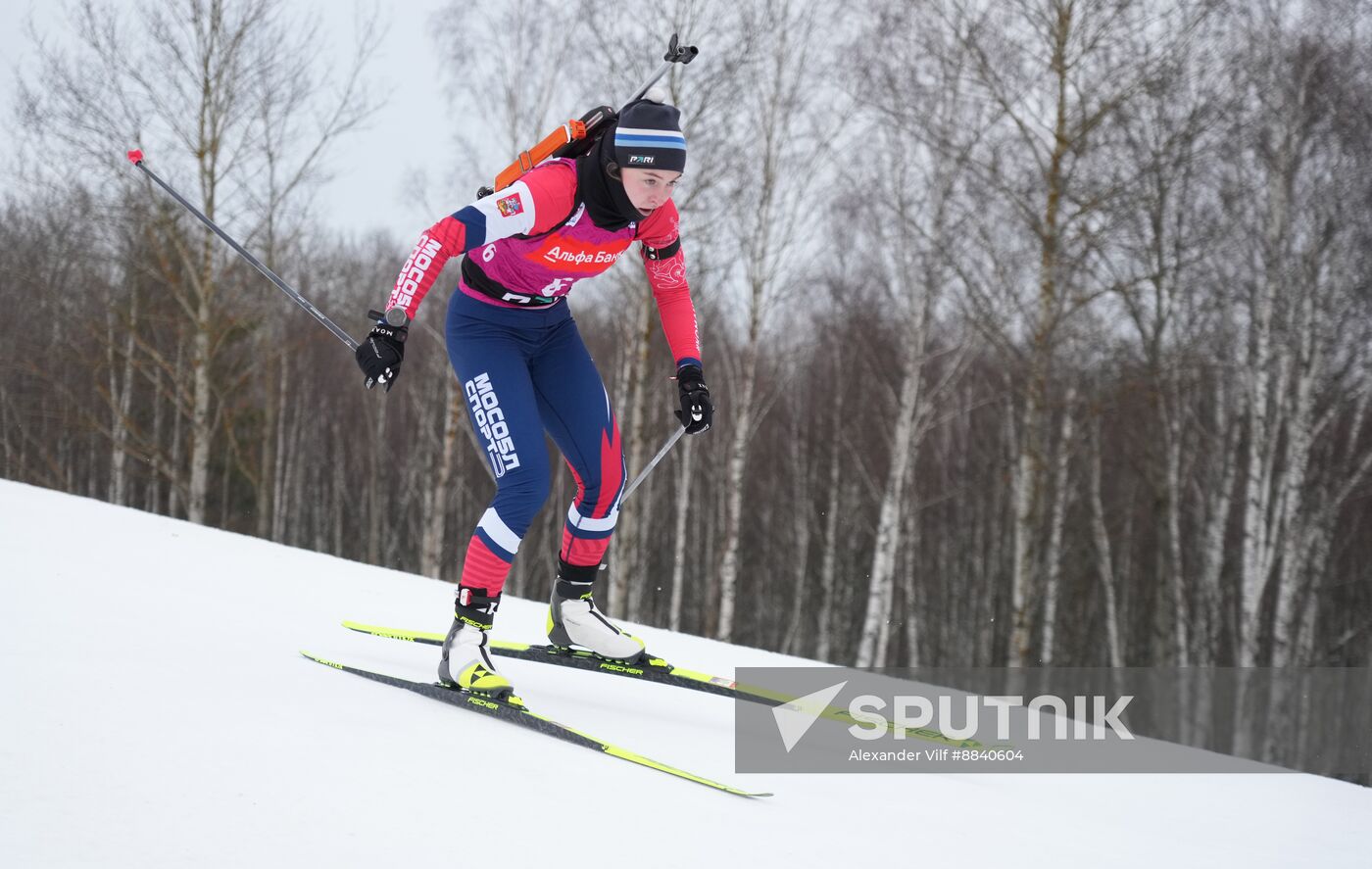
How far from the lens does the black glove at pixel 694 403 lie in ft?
11.1

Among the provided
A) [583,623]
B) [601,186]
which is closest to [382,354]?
[601,186]

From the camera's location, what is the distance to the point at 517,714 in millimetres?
2686

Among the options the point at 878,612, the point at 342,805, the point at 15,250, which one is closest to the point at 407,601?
the point at 342,805

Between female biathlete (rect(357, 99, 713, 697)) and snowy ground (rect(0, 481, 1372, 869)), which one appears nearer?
snowy ground (rect(0, 481, 1372, 869))

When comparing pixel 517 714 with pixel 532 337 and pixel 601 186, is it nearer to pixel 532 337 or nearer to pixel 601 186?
pixel 532 337

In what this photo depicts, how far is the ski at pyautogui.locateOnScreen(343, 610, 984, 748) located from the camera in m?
A: 3.18

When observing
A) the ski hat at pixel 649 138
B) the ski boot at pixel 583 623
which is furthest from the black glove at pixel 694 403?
the ski hat at pixel 649 138

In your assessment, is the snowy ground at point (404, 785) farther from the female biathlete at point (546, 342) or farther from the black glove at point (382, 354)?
the black glove at point (382, 354)

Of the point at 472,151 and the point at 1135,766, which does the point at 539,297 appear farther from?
the point at 472,151

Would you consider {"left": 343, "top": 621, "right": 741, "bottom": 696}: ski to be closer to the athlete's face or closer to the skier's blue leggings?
the skier's blue leggings

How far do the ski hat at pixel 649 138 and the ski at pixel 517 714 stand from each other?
5.31ft

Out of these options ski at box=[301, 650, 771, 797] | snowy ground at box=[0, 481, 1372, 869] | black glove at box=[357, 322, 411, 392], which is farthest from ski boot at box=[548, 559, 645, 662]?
black glove at box=[357, 322, 411, 392]

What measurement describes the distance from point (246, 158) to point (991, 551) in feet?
56.2

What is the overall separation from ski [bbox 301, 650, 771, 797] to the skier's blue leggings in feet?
1.15
